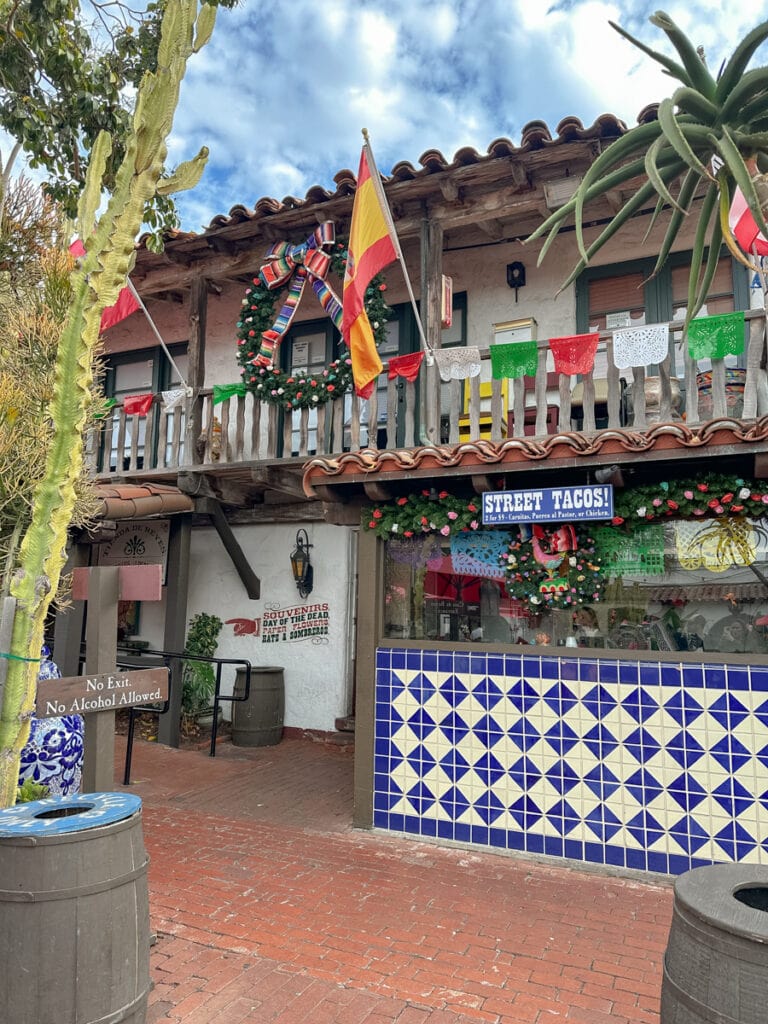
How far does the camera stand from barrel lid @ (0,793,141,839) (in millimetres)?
2619

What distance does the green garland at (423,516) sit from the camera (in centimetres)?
555

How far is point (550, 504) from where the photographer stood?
504cm

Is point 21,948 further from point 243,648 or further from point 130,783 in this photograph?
point 243,648

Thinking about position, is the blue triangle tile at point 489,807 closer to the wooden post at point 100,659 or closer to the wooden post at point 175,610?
the wooden post at point 100,659

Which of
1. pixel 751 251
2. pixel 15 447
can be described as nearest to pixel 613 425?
pixel 751 251

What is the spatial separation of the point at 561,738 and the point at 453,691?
86 centimetres

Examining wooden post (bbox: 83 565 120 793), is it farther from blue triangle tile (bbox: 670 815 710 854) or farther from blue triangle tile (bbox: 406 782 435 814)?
blue triangle tile (bbox: 670 815 710 854)

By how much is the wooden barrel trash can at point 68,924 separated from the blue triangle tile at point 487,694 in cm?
311

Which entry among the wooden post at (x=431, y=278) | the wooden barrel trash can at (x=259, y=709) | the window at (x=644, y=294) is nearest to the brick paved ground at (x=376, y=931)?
the wooden barrel trash can at (x=259, y=709)

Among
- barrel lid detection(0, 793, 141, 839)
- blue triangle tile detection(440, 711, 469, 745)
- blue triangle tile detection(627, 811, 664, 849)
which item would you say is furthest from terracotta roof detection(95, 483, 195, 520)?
blue triangle tile detection(627, 811, 664, 849)

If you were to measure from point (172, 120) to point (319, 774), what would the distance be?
244 inches

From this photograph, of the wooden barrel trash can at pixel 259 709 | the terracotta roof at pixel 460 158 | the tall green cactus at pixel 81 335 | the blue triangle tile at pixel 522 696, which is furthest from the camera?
the wooden barrel trash can at pixel 259 709

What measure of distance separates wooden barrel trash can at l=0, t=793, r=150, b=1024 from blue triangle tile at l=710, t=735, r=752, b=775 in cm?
369

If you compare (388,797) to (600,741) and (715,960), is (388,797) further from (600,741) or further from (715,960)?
(715,960)
